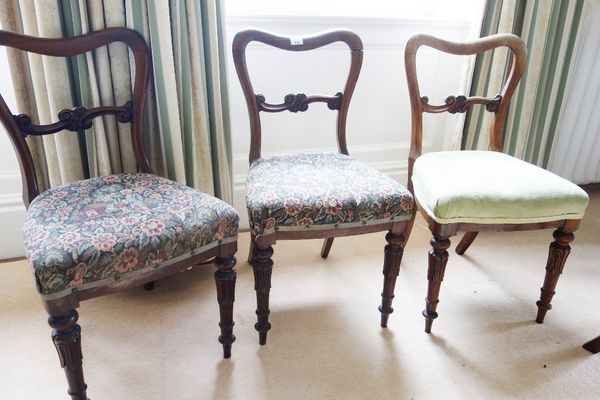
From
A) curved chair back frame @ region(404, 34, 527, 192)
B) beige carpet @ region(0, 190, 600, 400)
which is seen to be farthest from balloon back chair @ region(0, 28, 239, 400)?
curved chair back frame @ region(404, 34, 527, 192)

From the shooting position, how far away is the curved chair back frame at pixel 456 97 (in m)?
1.41

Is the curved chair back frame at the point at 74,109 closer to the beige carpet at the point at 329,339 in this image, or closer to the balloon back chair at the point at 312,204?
the balloon back chair at the point at 312,204

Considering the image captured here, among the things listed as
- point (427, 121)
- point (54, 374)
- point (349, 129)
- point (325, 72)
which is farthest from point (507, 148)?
point (54, 374)

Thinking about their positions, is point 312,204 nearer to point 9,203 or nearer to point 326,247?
point 326,247

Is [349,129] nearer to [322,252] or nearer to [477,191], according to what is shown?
[322,252]

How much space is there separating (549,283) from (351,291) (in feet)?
2.12

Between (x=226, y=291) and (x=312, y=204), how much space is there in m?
0.33

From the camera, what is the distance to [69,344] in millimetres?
876

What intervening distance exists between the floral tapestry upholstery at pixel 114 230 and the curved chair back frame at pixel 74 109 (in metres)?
0.13

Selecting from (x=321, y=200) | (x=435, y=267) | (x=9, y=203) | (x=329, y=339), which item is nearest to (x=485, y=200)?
(x=435, y=267)

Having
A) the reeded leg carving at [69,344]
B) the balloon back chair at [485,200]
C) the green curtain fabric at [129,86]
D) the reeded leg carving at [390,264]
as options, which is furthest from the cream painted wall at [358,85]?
the reeded leg carving at [69,344]

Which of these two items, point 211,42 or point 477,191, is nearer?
point 477,191

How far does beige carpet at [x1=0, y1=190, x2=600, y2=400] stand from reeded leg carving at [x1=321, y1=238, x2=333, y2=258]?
3 centimetres

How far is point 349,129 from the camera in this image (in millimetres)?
2016
